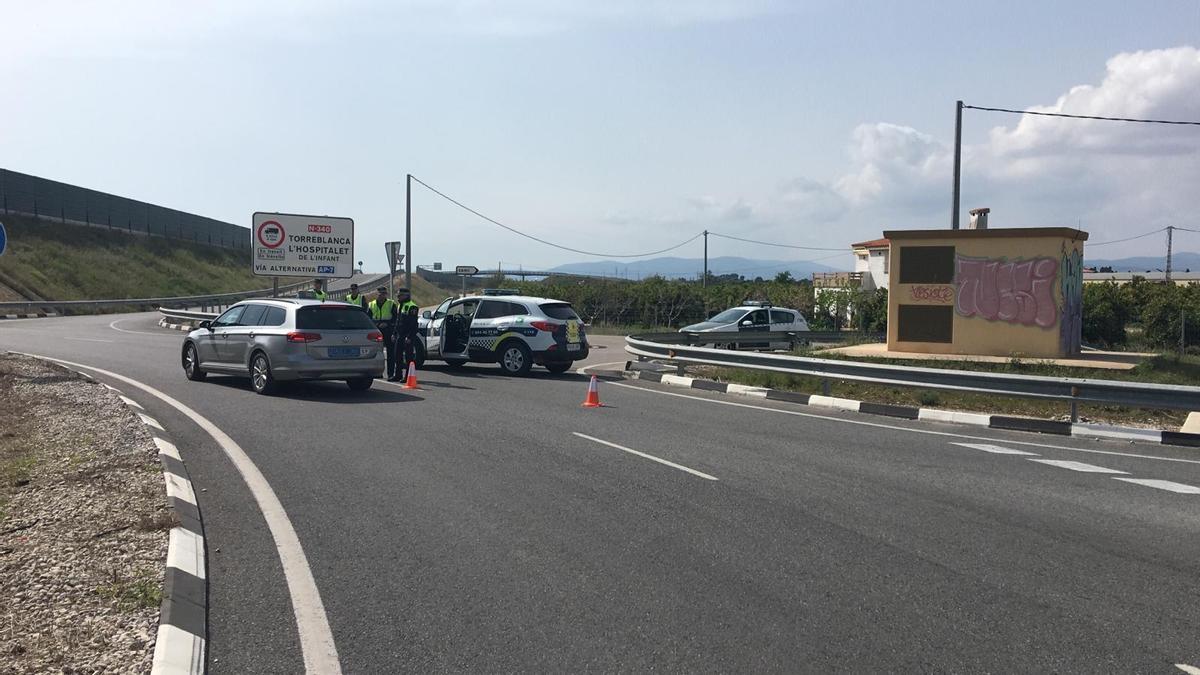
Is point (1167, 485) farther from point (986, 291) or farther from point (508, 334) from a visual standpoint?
point (986, 291)

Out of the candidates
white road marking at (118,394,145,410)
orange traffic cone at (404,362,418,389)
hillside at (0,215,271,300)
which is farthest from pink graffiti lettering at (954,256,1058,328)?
hillside at (0,215,271,300)

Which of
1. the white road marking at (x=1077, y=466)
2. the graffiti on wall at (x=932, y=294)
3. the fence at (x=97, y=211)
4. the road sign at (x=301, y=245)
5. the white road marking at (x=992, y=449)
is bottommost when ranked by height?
the white road marking at (x=1077, y=466)

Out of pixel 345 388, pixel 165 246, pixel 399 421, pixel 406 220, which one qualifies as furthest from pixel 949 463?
pixel 165 246

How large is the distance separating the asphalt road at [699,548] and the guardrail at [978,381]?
4.22 feet

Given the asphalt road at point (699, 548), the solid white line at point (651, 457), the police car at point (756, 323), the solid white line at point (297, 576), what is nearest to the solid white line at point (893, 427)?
the asphalt road at point (699, 548)

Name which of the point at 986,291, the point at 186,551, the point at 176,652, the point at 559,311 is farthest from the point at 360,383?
the point at 986,291

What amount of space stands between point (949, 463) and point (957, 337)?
53.7 ft

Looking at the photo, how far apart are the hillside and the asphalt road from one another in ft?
158

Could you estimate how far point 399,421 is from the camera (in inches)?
485

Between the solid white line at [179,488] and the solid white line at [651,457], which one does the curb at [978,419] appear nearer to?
the solid white line at [651,457]

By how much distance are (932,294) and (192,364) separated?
59.8ft

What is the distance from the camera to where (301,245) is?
34219 millimetres

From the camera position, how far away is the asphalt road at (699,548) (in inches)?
185

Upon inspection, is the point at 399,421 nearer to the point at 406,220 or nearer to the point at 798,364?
the point at 798,364
